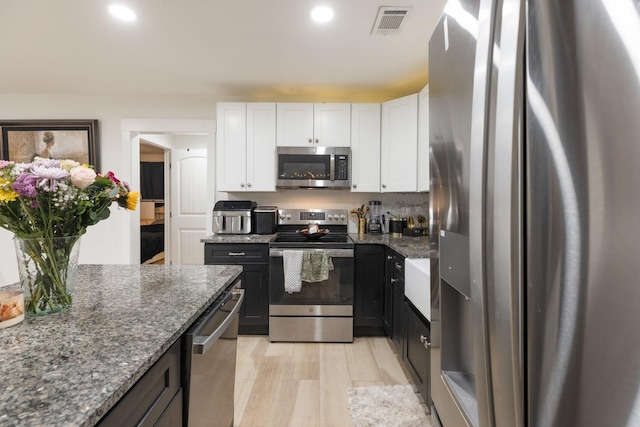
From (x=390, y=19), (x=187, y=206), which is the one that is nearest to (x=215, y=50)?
(x=390, y=19)

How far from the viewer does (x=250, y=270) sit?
289cm

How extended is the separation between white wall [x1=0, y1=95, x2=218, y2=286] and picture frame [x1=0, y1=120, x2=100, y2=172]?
0.08 meters

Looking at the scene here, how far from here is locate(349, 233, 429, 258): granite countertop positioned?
2181 millimetres

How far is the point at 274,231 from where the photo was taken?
3328 millimetres

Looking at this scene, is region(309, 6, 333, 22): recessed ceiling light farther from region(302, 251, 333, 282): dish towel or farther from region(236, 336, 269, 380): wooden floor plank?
region(236, 336, 269, 380): wooden floor plank

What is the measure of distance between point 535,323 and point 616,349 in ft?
0.32

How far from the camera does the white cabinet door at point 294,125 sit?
3.22 m

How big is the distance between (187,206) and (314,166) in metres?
2.78

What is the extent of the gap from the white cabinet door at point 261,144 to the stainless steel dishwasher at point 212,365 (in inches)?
75.3

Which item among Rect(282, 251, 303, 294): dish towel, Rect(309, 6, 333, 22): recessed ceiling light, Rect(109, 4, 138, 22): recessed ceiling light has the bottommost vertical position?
Rect(282, 251, 303, 294): dish towel

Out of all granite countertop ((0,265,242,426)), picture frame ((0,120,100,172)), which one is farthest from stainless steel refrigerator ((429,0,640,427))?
picture frame ((0,120,100,172))

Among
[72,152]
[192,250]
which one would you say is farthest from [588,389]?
[192,250]

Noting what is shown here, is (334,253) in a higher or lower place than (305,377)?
higher

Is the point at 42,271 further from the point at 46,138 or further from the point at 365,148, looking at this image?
the point at 46,138
